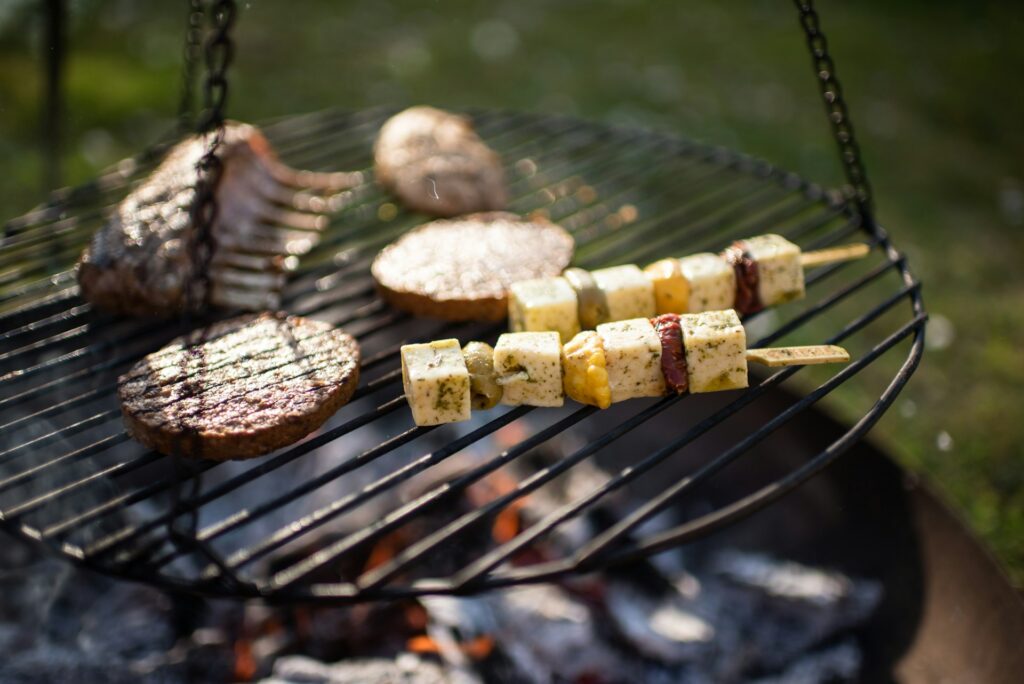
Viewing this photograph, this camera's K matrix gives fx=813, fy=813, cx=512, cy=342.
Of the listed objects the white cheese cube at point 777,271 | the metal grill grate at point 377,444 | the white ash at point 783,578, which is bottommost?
the white ash at point 783,578

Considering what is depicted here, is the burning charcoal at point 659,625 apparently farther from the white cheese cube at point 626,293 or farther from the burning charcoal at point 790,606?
the white cheese cube at point 626,293

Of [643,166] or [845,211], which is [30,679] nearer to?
[643,166]

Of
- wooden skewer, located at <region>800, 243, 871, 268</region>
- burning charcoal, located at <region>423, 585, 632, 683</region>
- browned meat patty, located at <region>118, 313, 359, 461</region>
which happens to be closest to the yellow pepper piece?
browned meat patty, located at <region>118, 313, 359, 461</region>

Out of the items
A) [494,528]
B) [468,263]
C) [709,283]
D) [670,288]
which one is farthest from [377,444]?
[709,283]

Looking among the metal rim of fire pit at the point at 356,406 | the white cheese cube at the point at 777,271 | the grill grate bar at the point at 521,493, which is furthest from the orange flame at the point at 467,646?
the white cheese cube at the point at 777,271

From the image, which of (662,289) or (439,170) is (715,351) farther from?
(439,170)

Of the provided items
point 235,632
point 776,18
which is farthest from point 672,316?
point 776,18
